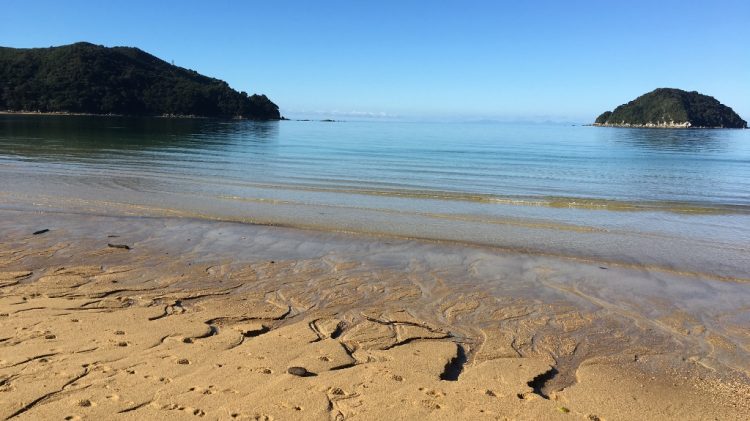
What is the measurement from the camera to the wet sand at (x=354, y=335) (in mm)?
4207

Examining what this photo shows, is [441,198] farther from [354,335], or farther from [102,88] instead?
[102,88]

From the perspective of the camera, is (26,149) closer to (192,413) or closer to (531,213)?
(531,213)

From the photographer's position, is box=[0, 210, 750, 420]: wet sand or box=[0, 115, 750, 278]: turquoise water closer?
box=[0, 210, 750, 420]: wet sand

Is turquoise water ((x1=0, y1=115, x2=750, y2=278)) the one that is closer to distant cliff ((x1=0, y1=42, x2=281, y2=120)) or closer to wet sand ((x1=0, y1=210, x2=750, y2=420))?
wet sand ((x1=0, y1=210, x2=750, y2=420))

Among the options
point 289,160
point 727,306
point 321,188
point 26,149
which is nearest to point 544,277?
point 727,306

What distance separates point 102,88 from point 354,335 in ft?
554

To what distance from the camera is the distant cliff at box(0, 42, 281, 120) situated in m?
134

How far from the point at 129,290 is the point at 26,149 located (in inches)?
1227

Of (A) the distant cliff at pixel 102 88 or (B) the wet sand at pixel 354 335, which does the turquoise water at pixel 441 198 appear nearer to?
(B) the wet sand at pixel 354 335

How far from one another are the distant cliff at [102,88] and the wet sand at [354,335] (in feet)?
495

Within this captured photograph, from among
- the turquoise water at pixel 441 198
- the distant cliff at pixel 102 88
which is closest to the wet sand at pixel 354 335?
the turquoise water at pixel 441 198

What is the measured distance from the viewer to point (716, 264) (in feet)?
32.4

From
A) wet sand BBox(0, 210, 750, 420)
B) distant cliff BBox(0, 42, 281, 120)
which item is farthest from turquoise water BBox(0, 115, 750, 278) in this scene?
distant cliff BBox(0, 42, 281, 120)

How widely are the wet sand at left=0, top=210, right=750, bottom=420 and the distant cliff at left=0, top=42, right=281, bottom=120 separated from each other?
151 meters
